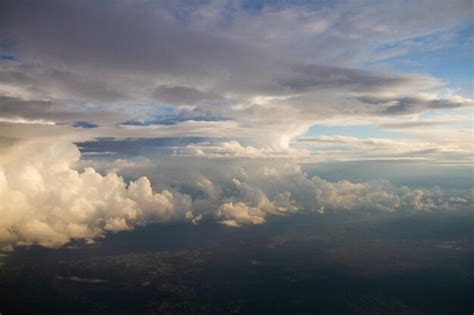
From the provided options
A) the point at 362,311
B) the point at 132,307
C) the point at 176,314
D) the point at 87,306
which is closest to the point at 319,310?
the point at 362,311

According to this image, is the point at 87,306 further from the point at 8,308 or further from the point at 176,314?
the point at 176,314

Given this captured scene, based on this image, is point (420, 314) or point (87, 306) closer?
point (420, 314)

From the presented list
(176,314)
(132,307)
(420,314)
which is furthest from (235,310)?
(420,314)

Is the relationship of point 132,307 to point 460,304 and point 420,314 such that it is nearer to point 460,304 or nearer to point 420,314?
point 420,314

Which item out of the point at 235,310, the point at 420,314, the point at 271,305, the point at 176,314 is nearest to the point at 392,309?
the point at 420,314

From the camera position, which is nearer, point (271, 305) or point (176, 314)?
point (176, 314)

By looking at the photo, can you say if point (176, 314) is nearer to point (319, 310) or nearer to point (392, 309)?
point (319, 310)

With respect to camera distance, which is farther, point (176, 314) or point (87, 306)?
point (87, 306)
